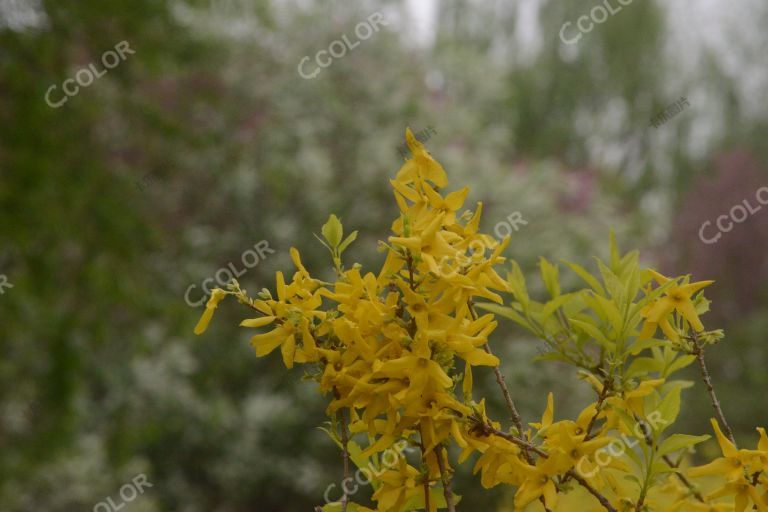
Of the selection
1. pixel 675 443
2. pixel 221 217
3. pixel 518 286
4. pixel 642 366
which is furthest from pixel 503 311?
pixel 221 217

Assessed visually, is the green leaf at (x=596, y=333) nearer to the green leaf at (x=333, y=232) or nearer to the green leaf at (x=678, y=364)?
the green leaf at (x=678, y=364)

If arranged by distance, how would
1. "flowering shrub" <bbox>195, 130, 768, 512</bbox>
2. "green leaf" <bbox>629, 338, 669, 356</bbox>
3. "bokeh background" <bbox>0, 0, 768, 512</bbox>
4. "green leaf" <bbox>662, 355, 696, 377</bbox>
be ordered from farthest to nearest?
"bokeh background" <bbox>0, 0, 768, 512</bbox> < "green leaf" <bbox>662, 355, 696, 377</bbox> < "green leaf" <bbox>629, 338, 669, 356</bbox> < "flowering shrub" <bbox>195, 130, 768, 512</bbox>

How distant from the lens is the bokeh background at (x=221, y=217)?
11.5 feet

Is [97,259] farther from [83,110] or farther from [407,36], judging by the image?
[407,36]

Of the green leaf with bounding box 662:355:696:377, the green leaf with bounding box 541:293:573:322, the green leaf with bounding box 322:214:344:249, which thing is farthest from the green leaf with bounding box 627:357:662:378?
the green leaf with bounding box 322:214:344:249

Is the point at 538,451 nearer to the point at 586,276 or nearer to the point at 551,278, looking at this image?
the point at 586,276

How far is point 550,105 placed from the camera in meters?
14.1

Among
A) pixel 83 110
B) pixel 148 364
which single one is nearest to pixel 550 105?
pixel 148 364

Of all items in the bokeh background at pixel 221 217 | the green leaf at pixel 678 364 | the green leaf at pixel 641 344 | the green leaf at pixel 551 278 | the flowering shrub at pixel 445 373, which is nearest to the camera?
the flowering shrub at pixel 445 373

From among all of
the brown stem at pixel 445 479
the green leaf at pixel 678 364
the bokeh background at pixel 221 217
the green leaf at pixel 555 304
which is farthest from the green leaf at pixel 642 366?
the bokeh background at pixel 221 217

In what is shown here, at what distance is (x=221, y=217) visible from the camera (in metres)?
7.32

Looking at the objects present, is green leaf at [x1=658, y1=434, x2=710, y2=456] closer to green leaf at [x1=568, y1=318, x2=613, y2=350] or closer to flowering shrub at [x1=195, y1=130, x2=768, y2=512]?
flowering shrub at [x1=195, y1=130, x2=768, y2=512]

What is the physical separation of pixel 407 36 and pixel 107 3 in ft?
17.7

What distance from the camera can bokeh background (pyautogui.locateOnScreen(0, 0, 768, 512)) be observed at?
3.50m
